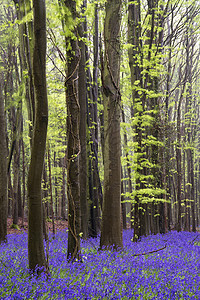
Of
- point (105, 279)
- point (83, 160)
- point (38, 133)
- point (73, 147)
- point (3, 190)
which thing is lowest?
point (105, 279)

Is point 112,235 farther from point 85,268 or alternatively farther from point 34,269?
point 34,269

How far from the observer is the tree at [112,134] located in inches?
281

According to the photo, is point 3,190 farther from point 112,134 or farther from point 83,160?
point 112,134

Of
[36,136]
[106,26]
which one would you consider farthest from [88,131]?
[36,136]

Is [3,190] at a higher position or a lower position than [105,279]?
higher

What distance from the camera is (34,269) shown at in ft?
15.8

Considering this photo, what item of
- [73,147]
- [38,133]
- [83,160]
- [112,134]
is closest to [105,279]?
[73,147]

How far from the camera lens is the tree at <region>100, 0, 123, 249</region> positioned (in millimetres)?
7137

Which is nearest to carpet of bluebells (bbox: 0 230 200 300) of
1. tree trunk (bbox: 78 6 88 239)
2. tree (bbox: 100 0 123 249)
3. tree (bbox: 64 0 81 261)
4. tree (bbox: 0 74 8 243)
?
tree (bbox: 64 0 81 261)

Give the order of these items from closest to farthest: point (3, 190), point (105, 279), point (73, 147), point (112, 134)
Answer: point (105, 279)
point (73, 147)
point (112, 134)
point (3, 190)

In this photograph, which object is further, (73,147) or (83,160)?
(83,160)

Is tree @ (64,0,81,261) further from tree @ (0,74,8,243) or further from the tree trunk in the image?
tree @ (0,74,8,243)

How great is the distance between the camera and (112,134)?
746 centimetres

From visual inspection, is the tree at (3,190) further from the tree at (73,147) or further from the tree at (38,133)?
the tree at (38,133)
